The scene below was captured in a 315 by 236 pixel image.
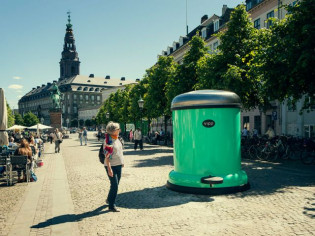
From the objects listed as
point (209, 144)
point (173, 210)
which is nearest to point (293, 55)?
point (209, 144)

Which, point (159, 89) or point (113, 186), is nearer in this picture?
point (113, 186)

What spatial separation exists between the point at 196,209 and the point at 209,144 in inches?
83.7

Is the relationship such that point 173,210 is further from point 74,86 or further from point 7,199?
point 74,86

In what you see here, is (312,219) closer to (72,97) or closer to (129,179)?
(129,179)

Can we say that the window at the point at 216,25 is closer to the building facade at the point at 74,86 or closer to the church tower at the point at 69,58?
the building facade at the point at 74,86

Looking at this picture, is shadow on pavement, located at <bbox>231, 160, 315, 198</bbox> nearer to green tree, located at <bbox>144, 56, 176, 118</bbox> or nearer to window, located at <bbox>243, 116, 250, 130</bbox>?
green tree, located at <bbox>144, 56, 176, 118</bbox>

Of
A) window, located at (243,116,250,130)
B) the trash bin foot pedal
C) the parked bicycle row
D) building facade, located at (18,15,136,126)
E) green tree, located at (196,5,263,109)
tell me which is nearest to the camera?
the trash bin foot pedal

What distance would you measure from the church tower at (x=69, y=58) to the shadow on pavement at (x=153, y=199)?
137 metres

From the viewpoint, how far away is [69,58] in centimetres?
13938

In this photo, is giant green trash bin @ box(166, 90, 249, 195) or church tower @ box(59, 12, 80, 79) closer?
giant green trash bin @ box(166, 90, 249, 195)

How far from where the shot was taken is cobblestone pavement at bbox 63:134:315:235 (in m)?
5.64

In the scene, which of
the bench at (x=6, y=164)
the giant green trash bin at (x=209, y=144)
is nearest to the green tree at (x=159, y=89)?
the bench at (x=6, y=164)

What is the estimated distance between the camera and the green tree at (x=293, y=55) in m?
12.0

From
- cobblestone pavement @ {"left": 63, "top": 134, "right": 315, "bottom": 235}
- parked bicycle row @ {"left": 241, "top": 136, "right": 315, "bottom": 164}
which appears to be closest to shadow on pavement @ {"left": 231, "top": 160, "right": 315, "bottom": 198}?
cobblestone pavement @ {"left": 63, "top": 134, "right": 315, "bottom": 235}
